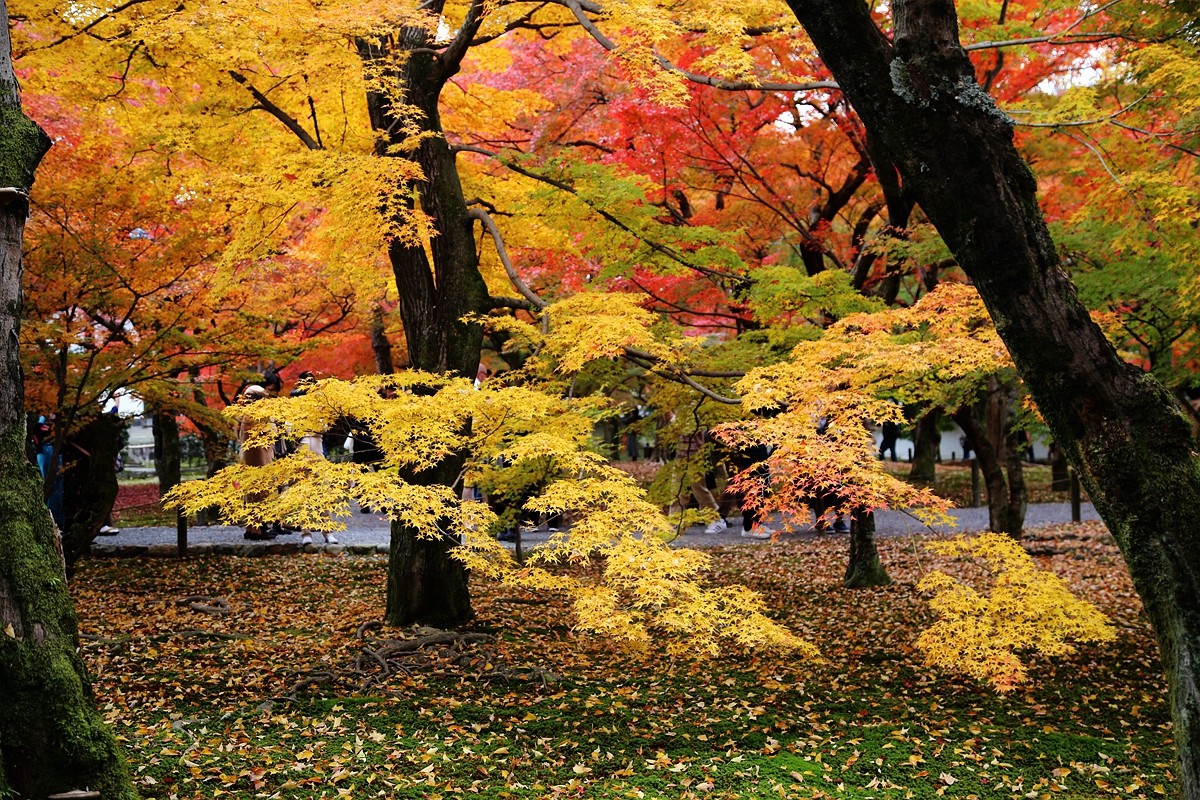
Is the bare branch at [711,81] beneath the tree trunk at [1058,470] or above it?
above

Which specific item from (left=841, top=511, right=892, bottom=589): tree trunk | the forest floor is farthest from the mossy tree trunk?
(left=841, top=511, right=892, bottom=589): tree trunk

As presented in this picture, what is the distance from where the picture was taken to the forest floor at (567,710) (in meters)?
5.05

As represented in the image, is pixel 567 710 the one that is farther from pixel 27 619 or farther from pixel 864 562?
pixel 864 562

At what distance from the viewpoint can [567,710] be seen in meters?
6.26

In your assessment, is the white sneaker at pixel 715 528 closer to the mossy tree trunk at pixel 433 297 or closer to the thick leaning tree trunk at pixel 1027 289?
the mossy tree trunk at pixel 433 297

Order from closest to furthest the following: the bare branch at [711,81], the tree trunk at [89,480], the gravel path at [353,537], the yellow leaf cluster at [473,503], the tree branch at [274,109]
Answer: the yellow leaf cluster at [473,503] → the bare branch at [711,81] → the tree branch at [274,109] → the tree trunk at [89,480] → the gravel path at [353,537]

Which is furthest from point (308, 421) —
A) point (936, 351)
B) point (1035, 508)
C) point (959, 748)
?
point (1035, 508)

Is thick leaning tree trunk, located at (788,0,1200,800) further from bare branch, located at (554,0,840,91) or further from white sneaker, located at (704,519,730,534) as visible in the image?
white sneaker, located at (704,519,730,534)

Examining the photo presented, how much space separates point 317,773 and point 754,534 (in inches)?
416

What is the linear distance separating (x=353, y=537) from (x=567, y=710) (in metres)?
7.77

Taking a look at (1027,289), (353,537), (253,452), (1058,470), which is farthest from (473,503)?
(1058,470)

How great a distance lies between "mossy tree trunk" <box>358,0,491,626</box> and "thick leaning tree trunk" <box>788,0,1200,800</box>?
4.48 meters

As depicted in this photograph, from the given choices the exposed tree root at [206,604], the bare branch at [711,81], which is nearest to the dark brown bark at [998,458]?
the bare branch at [711,81]

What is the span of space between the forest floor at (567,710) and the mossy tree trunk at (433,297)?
47 centimetres
